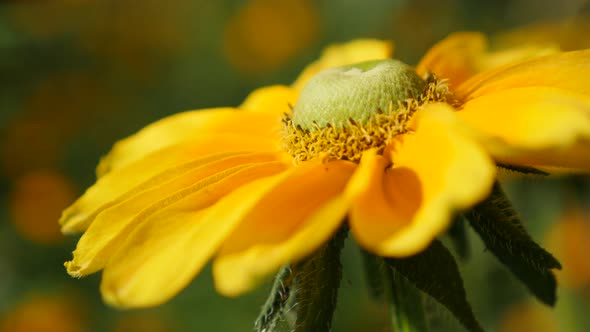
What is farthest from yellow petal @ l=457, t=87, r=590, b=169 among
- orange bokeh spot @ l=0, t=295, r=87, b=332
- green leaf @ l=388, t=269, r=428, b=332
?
orange bokeh spot @ l=0, t=295, r=87, b=332

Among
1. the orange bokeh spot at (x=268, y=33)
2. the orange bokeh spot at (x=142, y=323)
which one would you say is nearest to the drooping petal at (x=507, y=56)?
the orange bokeh spot at (x=142, y=323)

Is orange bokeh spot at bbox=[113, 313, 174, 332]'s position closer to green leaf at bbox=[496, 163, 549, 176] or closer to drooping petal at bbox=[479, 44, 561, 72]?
drooping petal at bbox=[479, 44, 561, 72]

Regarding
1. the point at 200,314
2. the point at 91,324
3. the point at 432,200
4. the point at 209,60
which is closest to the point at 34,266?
the point at 91,324

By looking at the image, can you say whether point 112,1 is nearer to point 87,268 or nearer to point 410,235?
point 87,268

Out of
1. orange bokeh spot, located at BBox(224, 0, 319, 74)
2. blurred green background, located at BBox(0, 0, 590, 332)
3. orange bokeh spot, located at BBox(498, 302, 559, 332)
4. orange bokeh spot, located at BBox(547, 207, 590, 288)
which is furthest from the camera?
orange bokeh spot, located at BBox(224, 0, 319, 74)

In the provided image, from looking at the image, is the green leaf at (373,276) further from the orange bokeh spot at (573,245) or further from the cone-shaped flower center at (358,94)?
the orange bokeh spot at (573,245)
